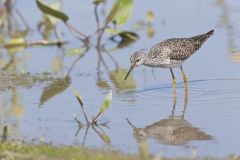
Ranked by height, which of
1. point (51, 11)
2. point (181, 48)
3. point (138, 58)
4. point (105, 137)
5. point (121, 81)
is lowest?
point (105, 137)

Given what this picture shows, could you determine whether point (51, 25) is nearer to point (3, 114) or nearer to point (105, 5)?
point (105, 5)

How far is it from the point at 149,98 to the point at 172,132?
1.65 metres

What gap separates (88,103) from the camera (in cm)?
1023

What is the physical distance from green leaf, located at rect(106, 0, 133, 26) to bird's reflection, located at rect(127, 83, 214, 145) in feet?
13.4

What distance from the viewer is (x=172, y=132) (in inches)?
350

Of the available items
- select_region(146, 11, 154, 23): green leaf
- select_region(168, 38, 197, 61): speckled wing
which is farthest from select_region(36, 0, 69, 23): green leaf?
select_region(168, 38, 197, 61): speckled wing

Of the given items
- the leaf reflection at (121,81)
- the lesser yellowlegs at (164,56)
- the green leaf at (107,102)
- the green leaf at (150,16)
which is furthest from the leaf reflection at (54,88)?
the green leaf at (150,16)

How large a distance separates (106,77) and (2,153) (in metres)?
4.94

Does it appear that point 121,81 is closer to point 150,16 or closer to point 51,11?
point 51,11

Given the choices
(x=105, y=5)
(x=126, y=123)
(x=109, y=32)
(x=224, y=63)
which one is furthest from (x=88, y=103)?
(x=105, y=5)

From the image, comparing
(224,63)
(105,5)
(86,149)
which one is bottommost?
(86,149)

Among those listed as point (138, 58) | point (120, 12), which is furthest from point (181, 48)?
point (120, 12)

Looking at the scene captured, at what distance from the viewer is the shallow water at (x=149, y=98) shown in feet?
28.1

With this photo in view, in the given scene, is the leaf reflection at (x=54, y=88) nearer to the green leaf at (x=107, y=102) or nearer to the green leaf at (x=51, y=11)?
the green leaf at (x=51, y=11)
